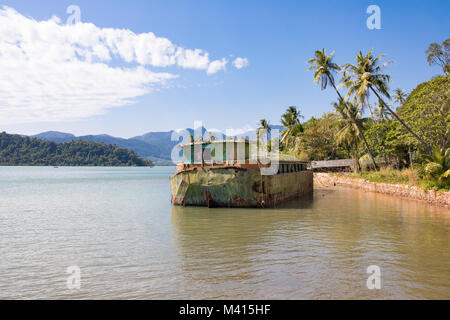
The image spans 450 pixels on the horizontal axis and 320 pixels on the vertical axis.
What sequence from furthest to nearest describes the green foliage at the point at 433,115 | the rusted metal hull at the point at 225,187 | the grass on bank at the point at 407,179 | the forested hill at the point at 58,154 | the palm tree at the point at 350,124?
the forested hill at the point at 58,154, the palm tree at the point at 350,124, the green foliage at the point at 433,115, the grass on bank at the point at 407,179, the rusted metal hull at the point at 225,187

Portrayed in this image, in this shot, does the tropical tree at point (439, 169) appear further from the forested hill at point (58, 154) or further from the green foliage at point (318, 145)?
the forested hill at point (58, 154)

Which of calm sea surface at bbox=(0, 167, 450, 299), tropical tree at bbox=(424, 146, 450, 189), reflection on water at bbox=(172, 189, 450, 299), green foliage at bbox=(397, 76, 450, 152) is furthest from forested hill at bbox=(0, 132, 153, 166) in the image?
reflection on water at bbox=(172, 189, 450, 299)

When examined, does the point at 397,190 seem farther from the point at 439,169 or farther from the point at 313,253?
the point at 313,253

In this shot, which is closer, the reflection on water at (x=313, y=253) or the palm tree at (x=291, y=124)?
the reflection on water at (x=313, y=253)

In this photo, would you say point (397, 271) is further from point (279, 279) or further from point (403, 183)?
point (403, 183)

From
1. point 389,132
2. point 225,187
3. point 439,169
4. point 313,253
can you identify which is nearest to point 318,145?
point 389,132

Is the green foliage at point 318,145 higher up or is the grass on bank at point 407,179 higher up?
the green foliage at point 318,145

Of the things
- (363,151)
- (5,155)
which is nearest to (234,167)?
(363,151)

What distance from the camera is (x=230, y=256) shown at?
27.6 ft

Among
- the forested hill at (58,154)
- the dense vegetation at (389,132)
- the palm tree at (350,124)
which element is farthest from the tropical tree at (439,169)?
the forested hill at (58,154)

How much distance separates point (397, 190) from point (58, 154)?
186 meters

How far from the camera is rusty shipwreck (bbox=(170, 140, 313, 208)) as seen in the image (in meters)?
17.1

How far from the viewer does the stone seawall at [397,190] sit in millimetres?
17594

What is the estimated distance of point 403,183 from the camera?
888 inches
